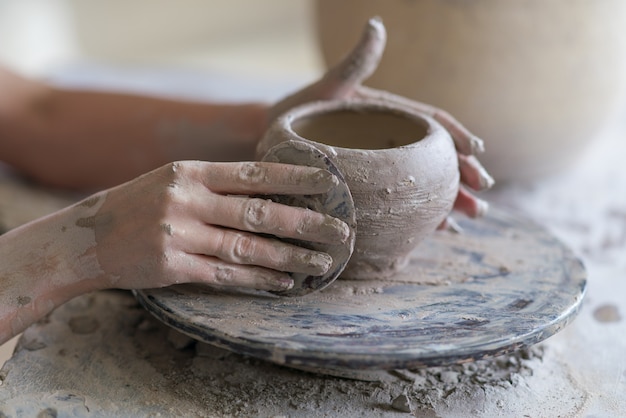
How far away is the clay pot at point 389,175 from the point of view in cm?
115

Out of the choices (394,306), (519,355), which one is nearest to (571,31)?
(519,355)

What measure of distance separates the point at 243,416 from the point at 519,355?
516 millimetres

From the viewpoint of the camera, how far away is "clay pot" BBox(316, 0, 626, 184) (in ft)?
6.09

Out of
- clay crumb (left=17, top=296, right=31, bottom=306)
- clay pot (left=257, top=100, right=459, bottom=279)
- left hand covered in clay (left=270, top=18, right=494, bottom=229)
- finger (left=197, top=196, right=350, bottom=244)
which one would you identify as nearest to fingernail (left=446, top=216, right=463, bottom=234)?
left hand covered in clay (left=270, top=18, right=494, bottom=229)

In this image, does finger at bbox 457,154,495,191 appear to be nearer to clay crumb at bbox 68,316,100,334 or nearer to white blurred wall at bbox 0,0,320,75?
clay crumb at bbox 68,316,100,334

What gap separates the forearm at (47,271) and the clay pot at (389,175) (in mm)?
330

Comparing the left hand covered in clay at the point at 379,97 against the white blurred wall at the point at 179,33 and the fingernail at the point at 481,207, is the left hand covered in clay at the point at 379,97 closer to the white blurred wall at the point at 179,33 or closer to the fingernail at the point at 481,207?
the fingernail at the point at 481,207

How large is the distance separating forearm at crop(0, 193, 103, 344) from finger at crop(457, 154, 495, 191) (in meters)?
0.67

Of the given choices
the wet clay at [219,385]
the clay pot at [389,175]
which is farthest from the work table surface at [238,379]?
the clay pot at [389,175]

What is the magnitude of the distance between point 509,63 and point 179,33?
148 inches

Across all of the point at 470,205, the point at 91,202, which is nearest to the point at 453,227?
the point at 470,205

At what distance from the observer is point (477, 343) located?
105 cm

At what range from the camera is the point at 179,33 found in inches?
206

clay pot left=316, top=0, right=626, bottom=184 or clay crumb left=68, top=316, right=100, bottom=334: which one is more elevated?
clay pot left=316, top=0, right=626, bottom=184
